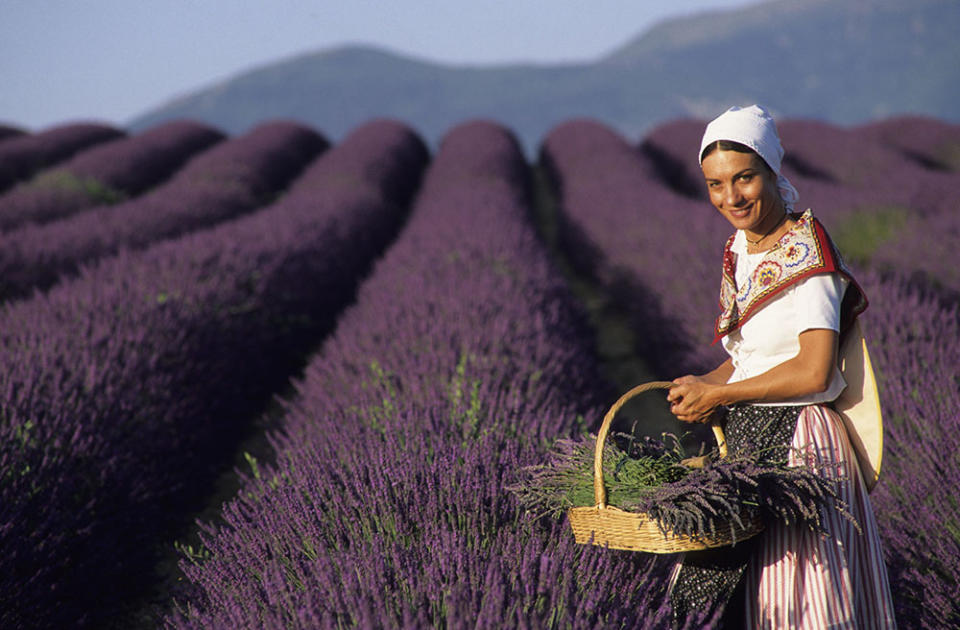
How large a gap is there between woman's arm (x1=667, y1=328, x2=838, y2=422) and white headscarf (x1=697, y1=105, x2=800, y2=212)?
30cm

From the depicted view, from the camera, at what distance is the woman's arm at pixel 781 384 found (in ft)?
4.32

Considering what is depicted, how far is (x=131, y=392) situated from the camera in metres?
2.94

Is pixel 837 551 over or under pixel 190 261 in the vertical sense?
over

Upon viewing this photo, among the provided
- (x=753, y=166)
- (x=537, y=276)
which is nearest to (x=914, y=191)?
(x=537, y=276)

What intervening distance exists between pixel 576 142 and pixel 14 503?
1308 cm

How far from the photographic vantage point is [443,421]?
2.13 metres

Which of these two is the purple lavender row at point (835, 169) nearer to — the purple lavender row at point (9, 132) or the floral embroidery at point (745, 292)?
the floral embroidery at point (745, 292)

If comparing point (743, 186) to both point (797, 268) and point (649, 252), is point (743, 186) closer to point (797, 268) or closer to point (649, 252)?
point (797, 268)

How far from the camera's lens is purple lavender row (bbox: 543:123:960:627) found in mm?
1905

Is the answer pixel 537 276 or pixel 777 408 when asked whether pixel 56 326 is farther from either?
pixel 777 408

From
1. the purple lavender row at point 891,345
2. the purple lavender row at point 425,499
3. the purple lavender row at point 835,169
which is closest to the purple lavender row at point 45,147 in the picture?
the purple lavender row at point 891,345

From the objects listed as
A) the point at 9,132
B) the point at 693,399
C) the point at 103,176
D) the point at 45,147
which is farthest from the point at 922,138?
the point at 9,132

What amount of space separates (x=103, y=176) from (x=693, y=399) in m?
10.5

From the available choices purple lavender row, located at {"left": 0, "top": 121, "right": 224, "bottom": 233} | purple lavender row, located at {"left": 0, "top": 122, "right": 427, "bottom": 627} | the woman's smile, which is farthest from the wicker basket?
purple lavender row, located at {"left": 0, "top": 121, "right": 224, "bottom": 233}
